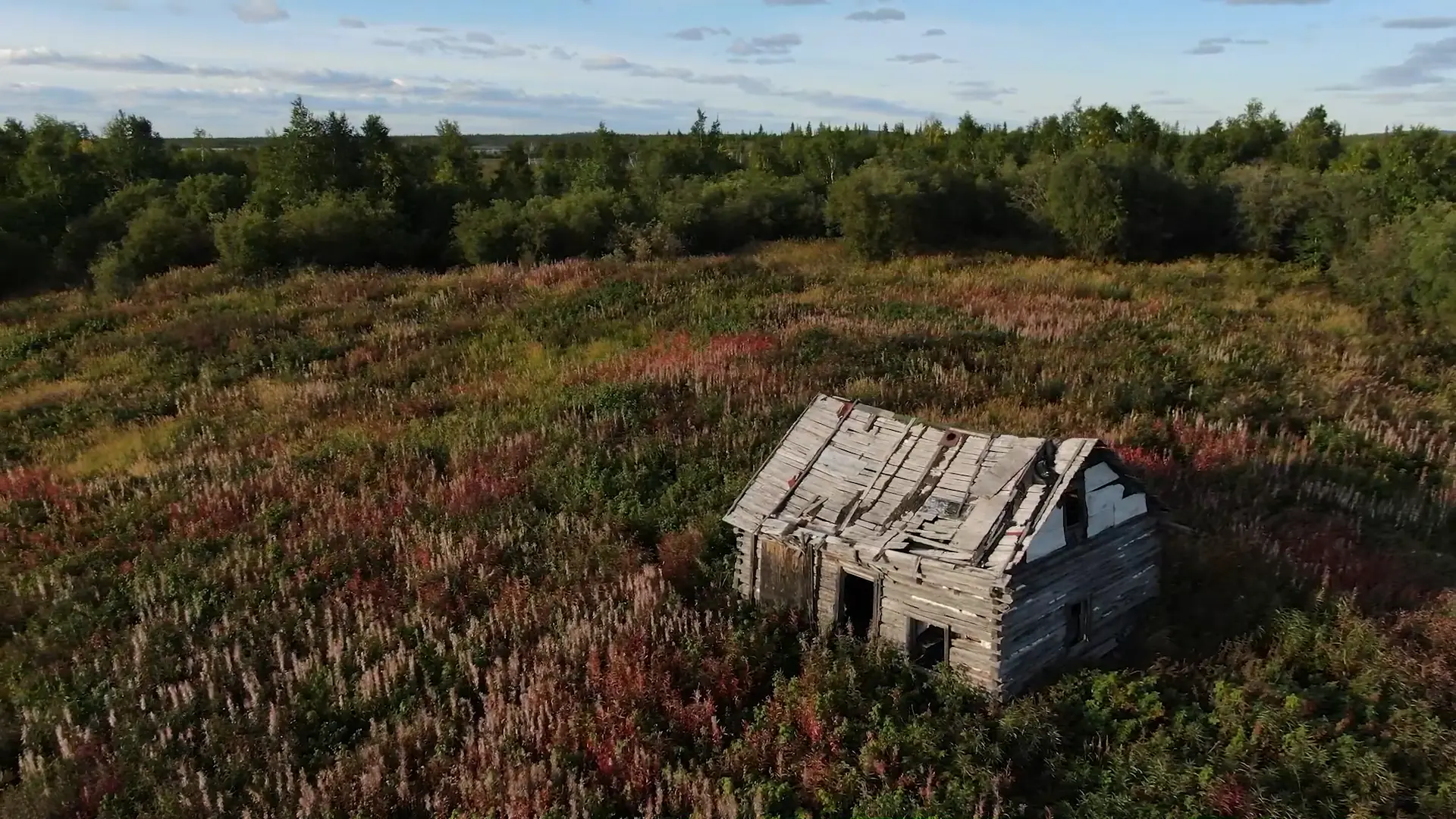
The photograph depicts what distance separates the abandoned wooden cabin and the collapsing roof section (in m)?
0.02

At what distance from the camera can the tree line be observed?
29.1 meters

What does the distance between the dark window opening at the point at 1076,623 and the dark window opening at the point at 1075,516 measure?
0.72 metres

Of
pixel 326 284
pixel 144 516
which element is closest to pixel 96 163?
pixel 326 284

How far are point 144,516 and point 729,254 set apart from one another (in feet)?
80.0

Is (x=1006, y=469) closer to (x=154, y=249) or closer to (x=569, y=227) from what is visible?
(x=569, y=227)

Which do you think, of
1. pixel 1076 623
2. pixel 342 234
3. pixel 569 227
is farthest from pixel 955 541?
pixel 342 234

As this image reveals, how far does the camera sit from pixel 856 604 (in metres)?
9.52

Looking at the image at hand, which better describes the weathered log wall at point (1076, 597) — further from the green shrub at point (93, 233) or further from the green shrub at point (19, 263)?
the green shrub at point (19, 263)

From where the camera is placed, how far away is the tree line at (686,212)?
29062 millimetres

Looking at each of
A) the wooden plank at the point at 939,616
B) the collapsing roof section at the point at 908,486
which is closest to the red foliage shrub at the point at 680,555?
the collapsing roof section at the point at 908,486

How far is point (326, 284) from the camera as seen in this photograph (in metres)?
26.3

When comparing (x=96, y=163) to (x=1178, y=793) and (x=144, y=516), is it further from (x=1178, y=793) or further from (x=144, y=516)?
(x=1178, y=793)

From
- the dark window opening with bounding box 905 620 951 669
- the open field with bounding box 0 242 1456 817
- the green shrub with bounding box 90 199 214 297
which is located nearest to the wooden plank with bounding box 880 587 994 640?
the dark window opening with bounding box 905 620 951 669

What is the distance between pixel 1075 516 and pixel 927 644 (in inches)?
80.4
